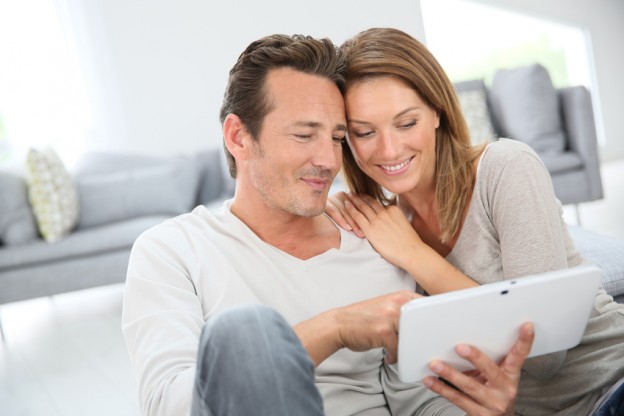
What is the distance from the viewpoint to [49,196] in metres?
A: 3.77

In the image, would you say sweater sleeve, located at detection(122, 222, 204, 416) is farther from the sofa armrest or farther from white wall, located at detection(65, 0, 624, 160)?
white wall, located at detection(65, 0, 624, 160)

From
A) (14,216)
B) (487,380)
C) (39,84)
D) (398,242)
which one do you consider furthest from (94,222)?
(487,380)

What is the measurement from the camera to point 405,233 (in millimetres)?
1560

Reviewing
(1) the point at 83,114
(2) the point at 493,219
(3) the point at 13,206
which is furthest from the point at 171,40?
(2) the point at 493,219

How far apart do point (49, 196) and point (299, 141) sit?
2.65 metres

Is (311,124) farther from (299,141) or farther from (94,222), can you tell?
(94,222)

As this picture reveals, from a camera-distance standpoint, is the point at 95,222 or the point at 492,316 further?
the point at 95,222

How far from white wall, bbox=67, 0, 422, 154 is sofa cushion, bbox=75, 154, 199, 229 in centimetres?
121

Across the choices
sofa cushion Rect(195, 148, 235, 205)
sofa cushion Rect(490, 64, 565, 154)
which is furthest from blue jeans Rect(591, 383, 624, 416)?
sofa cushion Rect(195, 148, 235, 205)

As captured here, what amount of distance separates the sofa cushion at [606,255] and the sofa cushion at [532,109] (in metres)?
2.09

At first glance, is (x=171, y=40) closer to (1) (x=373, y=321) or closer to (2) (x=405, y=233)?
(2) (x=405, y=233)

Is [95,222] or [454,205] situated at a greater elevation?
[454,205]

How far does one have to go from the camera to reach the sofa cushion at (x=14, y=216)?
3697mm

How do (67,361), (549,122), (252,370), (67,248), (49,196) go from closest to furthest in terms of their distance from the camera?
(252,370), (67,361), (67,248), (49,196), (549,122)
